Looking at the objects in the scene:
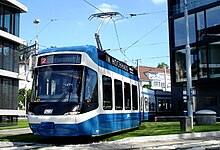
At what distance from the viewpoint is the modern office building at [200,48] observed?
33594 millimetres

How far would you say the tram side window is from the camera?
14.3 meters

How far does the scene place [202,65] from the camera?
34.2 meters

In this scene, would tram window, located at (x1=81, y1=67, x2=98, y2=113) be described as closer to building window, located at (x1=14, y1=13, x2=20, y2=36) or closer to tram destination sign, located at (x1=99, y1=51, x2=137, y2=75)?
tram destination sign, located at (x1=99, y1=51, x2=137, y2=75)

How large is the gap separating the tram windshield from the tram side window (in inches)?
72.5

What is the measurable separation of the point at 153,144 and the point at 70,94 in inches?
169

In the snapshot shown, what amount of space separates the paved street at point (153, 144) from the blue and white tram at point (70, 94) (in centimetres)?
53

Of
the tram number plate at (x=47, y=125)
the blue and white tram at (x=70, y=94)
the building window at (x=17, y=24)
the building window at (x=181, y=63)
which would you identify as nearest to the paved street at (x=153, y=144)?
the blue and white tram at (x=70, y=94)

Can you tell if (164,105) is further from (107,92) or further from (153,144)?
(107,92)

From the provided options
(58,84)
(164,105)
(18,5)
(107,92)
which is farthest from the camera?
(164,105)

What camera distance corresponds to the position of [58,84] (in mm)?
12633

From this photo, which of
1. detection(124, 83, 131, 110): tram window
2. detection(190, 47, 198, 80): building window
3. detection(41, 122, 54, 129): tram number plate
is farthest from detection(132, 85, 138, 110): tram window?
detection(190, 47, 198, 80): building window

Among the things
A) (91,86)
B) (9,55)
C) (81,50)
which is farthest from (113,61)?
(9,55)

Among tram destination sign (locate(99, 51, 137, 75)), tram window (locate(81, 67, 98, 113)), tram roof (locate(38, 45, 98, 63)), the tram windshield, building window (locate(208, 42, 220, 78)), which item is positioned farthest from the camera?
building window (locate(208, 42, 220, 78))

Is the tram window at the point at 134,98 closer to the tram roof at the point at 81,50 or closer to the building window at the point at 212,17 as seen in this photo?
the tram roof at the point at 81,50
